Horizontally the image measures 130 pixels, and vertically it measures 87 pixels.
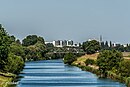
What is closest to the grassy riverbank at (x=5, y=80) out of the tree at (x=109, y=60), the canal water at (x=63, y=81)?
the canal water at (x=63, y=81)

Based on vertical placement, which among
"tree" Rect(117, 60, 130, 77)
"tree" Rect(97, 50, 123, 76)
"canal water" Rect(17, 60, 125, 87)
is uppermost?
"tree" Rect(97, 50, 123, 76)

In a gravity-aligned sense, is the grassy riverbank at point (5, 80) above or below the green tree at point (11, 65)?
below

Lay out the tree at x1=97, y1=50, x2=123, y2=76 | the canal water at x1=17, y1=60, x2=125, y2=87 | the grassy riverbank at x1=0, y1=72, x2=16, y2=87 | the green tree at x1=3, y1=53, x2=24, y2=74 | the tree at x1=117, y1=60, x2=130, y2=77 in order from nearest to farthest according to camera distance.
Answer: the grassy riverbank at x1=0, y1=72, x2=16, y2=87 → the canal water at x1=17, y1=60, x2=125, y2=87 → the tree at x1=117, y1=60, x2=130, y2=77 → the green tree at x1=3, y1=53, x2=24, y2=74 → the tree at x1=97, y1=50, x2=123, y2=76

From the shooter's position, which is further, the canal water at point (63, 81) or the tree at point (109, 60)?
the tree at point (109, 60)

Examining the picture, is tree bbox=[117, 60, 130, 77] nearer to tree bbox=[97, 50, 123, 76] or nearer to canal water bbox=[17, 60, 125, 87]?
canal water bbox=[17, 60, 125, 87]

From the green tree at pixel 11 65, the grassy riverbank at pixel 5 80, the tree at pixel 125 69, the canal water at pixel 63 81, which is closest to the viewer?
the grassy riverbank at pixel 5 80

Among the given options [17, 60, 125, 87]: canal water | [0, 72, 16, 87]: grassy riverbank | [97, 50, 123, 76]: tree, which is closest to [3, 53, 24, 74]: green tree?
[17, 60, 125, 87]: canal water

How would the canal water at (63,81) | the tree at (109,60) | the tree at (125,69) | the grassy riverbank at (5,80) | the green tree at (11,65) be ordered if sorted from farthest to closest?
the tree at (109,60)
the green tree at (11,65)
the tree at (125,69)
the canal water at (63,81)
the grassy riverbank at (5,80)

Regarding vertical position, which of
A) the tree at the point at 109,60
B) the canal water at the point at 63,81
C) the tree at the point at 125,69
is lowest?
the canal water at the point at 63,81

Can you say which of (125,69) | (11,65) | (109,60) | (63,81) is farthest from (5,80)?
(109,60)

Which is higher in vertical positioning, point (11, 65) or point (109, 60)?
point (109, 60)

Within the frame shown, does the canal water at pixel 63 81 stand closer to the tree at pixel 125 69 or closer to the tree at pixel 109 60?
the tree at pixel 125 69

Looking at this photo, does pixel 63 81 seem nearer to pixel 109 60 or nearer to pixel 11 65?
pixel 11 65

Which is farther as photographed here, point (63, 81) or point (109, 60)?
point (109, 60)
